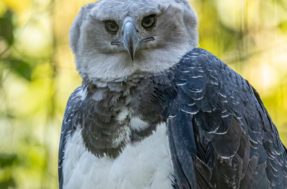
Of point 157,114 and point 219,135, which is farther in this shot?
point 157,114

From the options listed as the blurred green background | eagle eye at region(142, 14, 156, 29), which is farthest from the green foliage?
eagle eye at region(142, 14, 156, 29)

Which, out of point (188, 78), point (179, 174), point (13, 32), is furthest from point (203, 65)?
point (13, 32)

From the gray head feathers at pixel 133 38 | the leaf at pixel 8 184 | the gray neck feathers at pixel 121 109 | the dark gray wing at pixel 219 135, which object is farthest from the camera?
the leaf at pixel 8 184

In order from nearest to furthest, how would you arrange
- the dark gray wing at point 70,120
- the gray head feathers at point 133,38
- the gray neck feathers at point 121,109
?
the gray neck feathers at point 121,109
the gray head feathers at point 133,38
the dark gray wing at point 70,120

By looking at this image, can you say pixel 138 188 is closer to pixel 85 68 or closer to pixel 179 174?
pixel 179 174

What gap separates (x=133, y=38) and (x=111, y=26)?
278 mm

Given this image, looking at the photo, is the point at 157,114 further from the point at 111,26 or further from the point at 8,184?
the point at 8,184

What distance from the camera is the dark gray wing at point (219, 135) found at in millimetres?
6238

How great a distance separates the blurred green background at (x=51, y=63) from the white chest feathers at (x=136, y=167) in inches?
51.8

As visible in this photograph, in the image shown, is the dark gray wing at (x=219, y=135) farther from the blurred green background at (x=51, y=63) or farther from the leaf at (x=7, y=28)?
the leaf at (x=7, y=28)

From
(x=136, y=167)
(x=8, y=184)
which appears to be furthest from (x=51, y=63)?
(x=136, y=167)

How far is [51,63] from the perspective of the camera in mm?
8172

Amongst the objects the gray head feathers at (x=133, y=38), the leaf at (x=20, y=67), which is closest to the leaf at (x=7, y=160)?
the leaf at (x=20, y=67)

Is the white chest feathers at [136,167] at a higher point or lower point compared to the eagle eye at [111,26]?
lower
